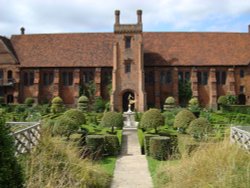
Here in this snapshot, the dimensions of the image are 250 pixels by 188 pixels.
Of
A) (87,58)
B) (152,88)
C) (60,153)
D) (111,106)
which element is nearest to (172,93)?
(152,88)

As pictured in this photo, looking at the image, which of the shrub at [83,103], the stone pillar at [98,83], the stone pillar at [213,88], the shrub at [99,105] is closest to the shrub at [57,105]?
the shrub at [83,103]

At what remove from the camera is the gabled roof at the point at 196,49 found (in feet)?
148

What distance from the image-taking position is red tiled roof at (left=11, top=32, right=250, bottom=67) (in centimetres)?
4528

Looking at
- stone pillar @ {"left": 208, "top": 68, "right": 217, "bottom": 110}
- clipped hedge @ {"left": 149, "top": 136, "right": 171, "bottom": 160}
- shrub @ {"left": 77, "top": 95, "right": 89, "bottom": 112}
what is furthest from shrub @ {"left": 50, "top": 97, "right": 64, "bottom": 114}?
clipped hedge @ {"left": 149, "top": 136, "right": 171, "bottom": 160}

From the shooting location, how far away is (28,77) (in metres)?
45.9

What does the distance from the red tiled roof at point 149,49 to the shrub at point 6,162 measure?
37.9m

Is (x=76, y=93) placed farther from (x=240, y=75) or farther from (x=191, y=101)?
(x=240, y=75)

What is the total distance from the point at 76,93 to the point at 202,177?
119ft

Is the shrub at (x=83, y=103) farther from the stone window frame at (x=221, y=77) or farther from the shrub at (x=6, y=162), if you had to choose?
the shrub at (x=6, y=162)

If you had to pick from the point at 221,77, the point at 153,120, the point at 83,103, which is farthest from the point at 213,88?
the point at 153,120

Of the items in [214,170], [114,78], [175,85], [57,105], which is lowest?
[214,170]

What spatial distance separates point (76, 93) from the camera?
1753 inches

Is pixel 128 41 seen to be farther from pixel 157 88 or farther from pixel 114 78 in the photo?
pixel 157 88

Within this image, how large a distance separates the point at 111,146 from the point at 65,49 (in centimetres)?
2931
